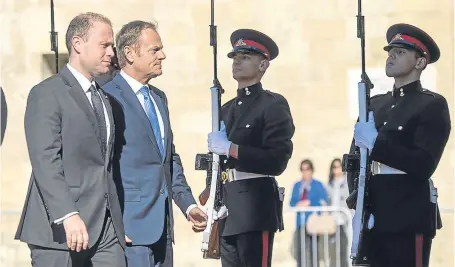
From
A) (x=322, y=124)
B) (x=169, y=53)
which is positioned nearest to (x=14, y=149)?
(x=169, y=53)

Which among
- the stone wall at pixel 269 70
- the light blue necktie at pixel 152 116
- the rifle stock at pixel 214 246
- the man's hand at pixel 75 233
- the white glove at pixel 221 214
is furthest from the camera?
the stone wall at pixel 269 70

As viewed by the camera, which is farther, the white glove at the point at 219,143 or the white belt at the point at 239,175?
the white belt at the point at 239,175

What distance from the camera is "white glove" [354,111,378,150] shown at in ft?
26.5

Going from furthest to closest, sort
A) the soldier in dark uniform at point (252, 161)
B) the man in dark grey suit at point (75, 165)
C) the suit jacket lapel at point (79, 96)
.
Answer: the soldier in dark uniform at point (252, 161), the suit jacket lapel at point (79, 96), the man in dark grey suit at point (75, 165)

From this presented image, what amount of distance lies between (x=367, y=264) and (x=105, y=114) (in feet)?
6.47

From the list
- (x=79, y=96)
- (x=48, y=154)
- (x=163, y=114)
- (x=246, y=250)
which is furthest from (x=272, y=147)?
(x=48, y=154)

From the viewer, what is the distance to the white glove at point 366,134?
26.5 feet

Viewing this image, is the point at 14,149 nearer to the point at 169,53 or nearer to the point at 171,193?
the point at 169,53

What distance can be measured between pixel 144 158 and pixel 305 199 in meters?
4.91

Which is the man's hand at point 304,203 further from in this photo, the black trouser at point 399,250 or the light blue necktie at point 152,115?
the light blue necktie at point 152,115

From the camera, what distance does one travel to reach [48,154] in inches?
259

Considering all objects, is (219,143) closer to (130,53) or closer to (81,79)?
(130,53)

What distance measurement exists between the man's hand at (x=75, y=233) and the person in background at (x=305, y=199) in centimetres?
540

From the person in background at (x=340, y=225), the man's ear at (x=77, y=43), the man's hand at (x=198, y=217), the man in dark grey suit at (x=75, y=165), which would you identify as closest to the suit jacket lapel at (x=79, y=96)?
the man in dark grey suit at (x=75, y=165)
